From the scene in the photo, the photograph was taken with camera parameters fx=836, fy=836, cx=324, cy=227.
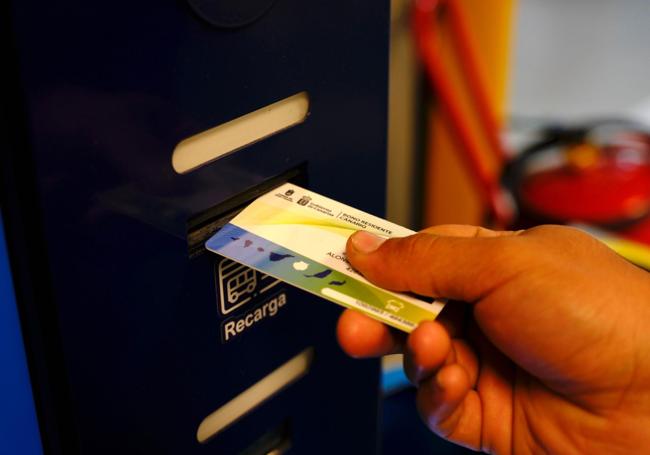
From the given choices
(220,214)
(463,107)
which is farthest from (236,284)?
(463,107)

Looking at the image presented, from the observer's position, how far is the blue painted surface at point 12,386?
19.6 inches

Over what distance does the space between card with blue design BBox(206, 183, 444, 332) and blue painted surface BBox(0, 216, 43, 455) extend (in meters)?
0.14

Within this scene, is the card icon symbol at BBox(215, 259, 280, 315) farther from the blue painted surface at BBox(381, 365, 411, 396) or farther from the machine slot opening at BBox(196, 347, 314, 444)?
the blue painted surface at BBox(381, 365, 411, 396)

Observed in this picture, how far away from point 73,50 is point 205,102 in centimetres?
11

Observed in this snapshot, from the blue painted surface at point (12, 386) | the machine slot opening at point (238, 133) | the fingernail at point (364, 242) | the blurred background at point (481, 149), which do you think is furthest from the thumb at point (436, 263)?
the blurred background at point (481, 149)

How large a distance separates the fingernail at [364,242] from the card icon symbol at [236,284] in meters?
0.08

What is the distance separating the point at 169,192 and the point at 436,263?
0.21m

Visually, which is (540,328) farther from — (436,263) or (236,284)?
(236,284)

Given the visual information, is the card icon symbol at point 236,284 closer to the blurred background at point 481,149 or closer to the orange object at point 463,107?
A: the blurred background at point 481,149

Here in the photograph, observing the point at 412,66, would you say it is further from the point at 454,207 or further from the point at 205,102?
the point at 205,102

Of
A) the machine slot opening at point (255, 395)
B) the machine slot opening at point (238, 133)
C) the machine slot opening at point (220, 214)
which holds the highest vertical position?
the machine slot opening at point (238, 133)

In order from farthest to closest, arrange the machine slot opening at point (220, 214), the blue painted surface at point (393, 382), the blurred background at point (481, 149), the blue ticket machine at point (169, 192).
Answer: the blurred background at point (481, 149) → the blue painted surface at point (393, 382) → the machine slot opening at point (220, 214) → the blue ticket machine at point (169, 192)

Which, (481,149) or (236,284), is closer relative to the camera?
(236,284)

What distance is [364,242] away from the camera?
0.63 m
